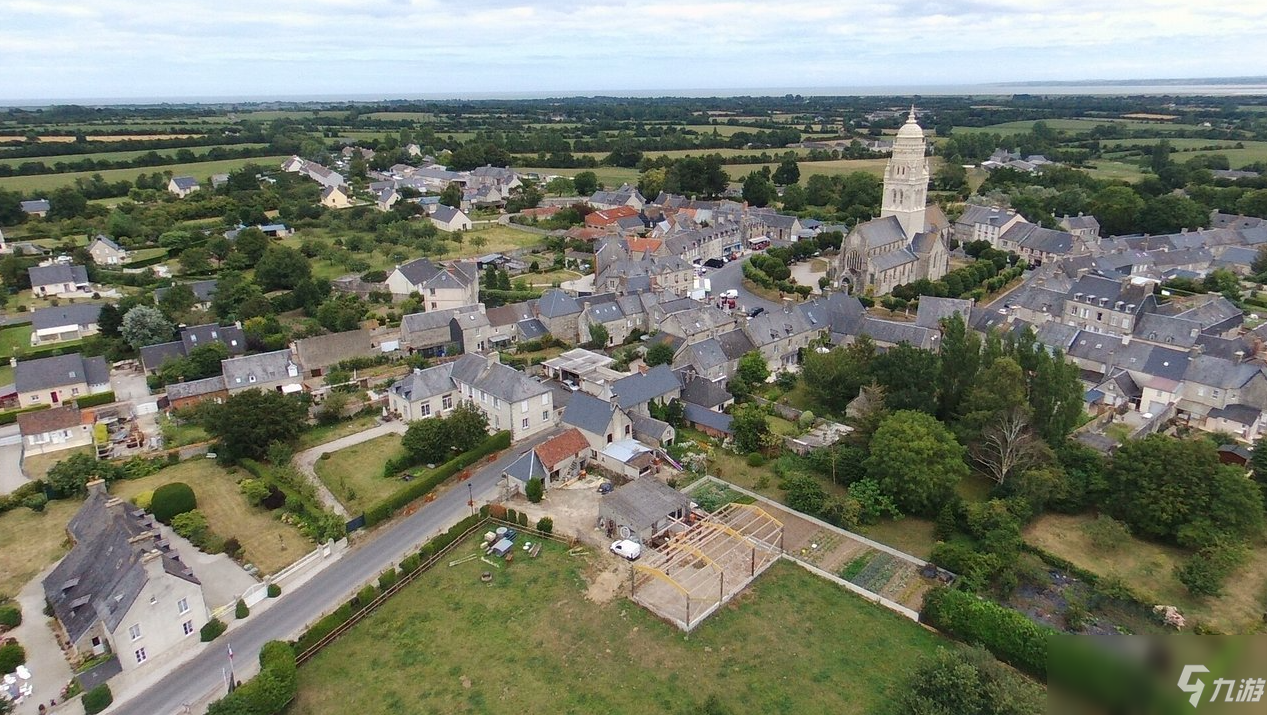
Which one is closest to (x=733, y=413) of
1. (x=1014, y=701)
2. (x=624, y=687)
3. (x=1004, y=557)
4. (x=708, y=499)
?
(x=708, y=499)

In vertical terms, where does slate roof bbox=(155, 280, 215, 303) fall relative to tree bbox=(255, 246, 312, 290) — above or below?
below

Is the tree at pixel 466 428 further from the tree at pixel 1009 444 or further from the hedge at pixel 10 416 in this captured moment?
the hedge at pixel 10 416

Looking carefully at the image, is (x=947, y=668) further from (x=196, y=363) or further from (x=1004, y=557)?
(x=196, y=363)

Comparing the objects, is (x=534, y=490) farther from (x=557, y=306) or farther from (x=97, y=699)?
(x=557, y=306)

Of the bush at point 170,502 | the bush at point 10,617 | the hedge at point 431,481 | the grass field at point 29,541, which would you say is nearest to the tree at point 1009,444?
the hedge at point 431,481

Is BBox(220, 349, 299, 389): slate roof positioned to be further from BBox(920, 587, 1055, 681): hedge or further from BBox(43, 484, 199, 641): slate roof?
BBox(920, 587, 1055, 681): hedge

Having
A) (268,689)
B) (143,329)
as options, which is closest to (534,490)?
(268,689)

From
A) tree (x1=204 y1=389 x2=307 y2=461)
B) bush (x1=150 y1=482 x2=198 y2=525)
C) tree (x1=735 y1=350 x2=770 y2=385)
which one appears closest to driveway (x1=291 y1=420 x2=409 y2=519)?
tree (x1=204 y1=389 x2=307 y2=461)
